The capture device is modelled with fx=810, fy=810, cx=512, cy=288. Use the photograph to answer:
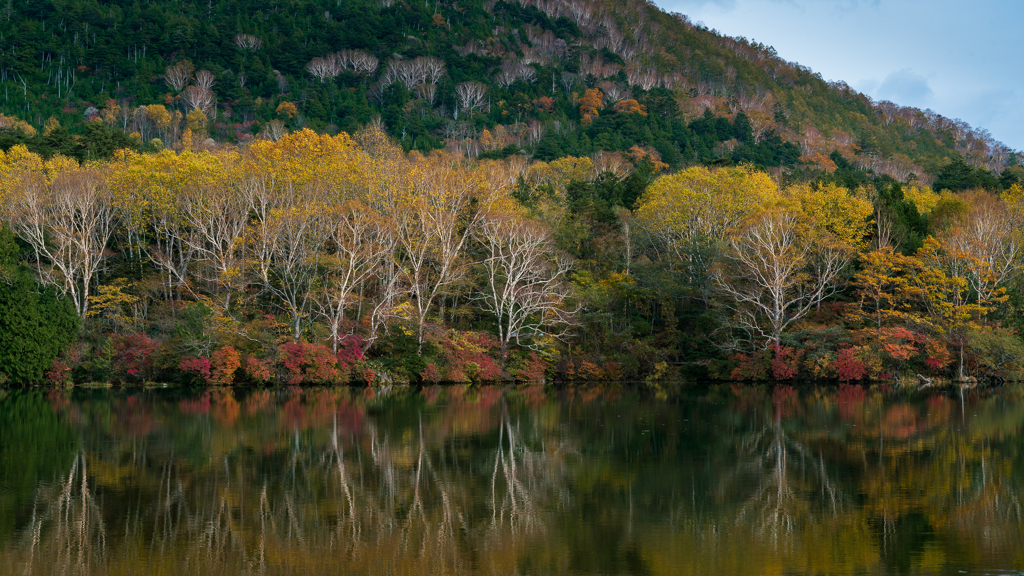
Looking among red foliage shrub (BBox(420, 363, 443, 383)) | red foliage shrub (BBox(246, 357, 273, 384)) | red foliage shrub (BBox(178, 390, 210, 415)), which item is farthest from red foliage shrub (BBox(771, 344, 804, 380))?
red foliage shrub (BBox(178, 390, 210, 415))

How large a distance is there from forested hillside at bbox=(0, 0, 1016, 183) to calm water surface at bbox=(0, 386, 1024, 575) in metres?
53.8

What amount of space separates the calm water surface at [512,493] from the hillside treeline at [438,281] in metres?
13.4

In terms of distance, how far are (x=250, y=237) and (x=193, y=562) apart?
33.1 meters

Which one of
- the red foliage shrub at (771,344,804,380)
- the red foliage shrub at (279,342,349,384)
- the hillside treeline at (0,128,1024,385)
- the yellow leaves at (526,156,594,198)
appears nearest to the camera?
the red foliage shrub at (279,342,349,384)

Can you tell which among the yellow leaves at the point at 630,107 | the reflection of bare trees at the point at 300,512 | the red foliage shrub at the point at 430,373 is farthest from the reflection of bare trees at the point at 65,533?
the yellow leaves at the point at 630,107

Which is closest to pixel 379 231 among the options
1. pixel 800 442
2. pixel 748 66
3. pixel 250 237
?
pixel 250 237

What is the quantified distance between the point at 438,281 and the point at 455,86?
70.5m

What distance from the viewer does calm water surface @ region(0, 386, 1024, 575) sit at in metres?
10.5

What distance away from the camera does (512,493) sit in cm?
1452

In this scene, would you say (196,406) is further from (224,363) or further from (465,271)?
(465,271)

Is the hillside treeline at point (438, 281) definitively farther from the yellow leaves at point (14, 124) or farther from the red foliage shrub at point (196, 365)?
the yellow leaves at point (14, 124)

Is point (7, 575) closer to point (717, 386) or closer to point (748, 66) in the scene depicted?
point (717, 386)

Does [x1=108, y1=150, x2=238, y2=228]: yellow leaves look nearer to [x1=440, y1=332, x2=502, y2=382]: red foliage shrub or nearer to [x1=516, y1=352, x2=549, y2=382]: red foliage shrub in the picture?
[x1=440, y1=332, x2=502, y2=382]: red foliage shrub

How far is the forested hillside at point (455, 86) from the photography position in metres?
91.6
